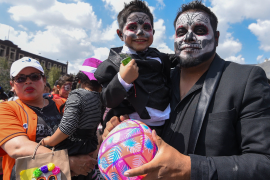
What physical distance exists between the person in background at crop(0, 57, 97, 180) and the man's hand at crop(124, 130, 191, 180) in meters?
1.53

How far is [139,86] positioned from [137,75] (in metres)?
0.20

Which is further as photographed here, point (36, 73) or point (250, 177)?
point (36, 73)

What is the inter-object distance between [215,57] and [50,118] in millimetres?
2358

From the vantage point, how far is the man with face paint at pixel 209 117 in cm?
125

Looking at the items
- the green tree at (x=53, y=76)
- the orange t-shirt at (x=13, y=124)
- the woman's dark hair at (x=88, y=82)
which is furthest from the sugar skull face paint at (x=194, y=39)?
the green tree at (x=53, y=76)

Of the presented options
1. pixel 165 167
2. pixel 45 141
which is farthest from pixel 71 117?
pixel 165 167

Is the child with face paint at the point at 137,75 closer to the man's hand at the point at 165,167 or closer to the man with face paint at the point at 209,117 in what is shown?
the man with face paint at the point at 209,117

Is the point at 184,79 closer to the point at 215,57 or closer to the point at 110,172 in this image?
the point at 215,57

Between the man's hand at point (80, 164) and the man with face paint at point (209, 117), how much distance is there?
1.06 m

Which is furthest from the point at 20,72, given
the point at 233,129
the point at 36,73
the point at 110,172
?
the point at 233,129

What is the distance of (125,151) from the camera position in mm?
1315

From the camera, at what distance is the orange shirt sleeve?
7.02 ft

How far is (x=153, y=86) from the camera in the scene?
1931 mm

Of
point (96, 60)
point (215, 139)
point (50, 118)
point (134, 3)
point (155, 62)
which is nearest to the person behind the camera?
point (215, 139)
